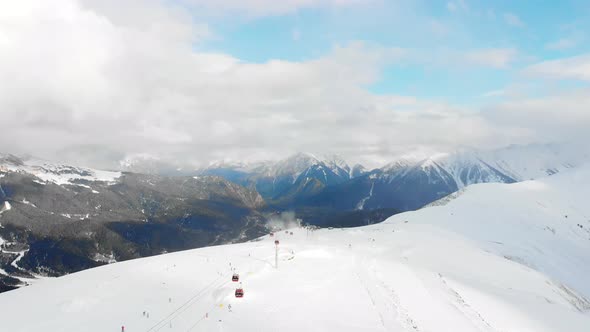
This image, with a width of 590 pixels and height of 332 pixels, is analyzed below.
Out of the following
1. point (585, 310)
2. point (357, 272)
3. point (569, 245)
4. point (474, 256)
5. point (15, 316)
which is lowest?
point (569, 245)

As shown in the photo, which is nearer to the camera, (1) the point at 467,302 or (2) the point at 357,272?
(1) the point at 467,302

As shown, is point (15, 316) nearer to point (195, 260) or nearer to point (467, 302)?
point (195, 260)

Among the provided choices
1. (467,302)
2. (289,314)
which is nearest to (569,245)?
(467,302)

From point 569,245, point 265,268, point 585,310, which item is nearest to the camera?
point 265,268

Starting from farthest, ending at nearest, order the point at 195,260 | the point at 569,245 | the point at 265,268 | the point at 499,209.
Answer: the point at 499,209, the point at 569,245, the point at 195,260, the point at 265,268

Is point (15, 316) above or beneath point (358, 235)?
above

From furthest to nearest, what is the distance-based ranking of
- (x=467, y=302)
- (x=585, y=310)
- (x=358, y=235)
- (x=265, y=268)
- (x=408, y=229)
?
(x=408, y=229) < (x=358, y=235) < (x=585, y=310) < (x=265, y=268) < (x=467, y=302)

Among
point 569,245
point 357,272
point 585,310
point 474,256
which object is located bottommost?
point 569,245

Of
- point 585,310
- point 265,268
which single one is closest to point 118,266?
point 265,268

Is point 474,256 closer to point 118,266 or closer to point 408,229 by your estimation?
point 408,229
